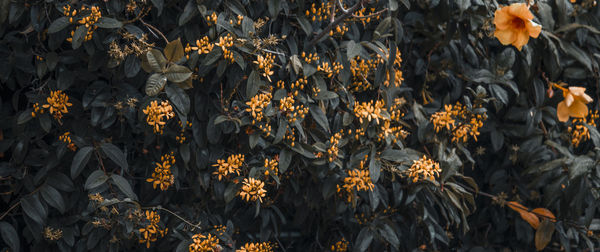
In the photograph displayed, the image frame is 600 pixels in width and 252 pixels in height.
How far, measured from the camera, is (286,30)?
2.03 meters

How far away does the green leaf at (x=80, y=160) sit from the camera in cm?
182

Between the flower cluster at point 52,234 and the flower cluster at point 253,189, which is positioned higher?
the flower cluster at point 253,189

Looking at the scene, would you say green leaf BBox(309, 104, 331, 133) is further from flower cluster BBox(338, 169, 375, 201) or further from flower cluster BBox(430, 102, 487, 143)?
flower cluster BBox(430, 102, 487, 143)

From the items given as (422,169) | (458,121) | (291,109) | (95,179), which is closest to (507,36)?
(458,121)

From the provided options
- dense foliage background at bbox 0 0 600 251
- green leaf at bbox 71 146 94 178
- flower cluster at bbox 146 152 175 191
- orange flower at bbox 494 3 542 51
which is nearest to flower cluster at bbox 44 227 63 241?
dense foliage background at bbox 0 0 600 251

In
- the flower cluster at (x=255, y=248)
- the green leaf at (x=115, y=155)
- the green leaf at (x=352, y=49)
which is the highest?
the green leaf at (x=352, y=49)

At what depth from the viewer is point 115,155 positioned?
1866 millimetres

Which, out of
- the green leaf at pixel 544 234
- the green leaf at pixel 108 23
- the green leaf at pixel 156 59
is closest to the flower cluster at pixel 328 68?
the green leaf at pixel 156 59

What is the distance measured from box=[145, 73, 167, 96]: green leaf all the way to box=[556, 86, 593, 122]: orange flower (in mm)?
1288

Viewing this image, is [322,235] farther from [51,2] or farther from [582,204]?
Result: [51,2]

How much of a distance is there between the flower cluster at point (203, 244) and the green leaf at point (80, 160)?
0.39m

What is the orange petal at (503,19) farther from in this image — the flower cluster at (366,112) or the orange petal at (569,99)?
Answer: the flower cluster at (366,112)

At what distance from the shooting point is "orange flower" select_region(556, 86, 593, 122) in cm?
203

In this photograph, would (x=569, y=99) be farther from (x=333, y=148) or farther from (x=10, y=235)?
(x=10, y=235)
